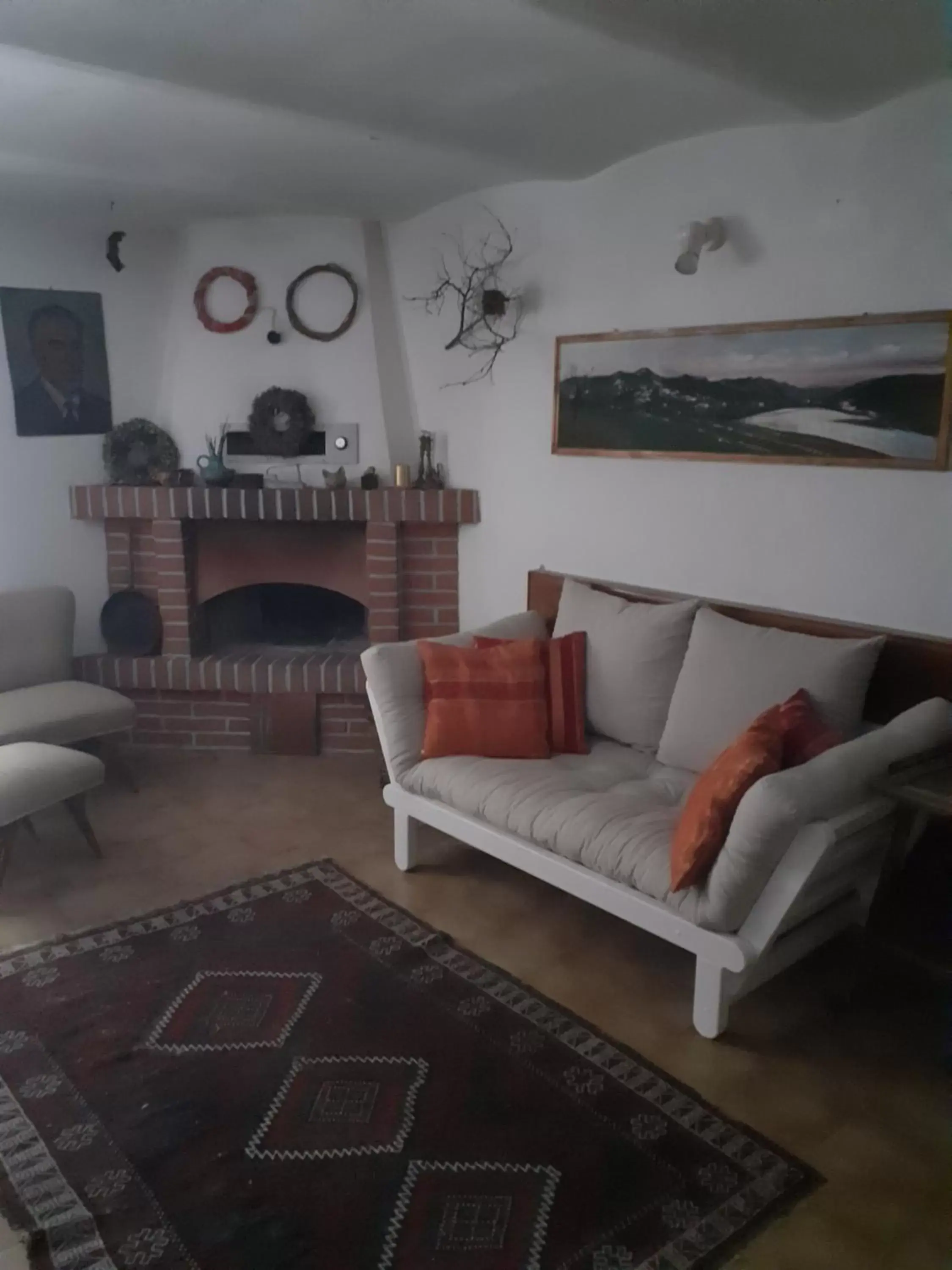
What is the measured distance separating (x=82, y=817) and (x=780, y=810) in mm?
2236

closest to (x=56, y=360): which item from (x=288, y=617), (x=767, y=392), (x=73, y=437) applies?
(x=73, y=437)

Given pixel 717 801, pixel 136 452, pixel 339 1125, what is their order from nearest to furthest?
pixel 339 1125, pixel 717 801, pixel 136 452

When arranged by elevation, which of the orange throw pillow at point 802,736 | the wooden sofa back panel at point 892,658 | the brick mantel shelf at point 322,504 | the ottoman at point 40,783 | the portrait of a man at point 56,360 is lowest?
the ottoman at point 40,783

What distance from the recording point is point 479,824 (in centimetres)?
283

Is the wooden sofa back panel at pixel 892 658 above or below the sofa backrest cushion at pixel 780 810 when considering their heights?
above

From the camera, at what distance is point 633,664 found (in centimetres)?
307

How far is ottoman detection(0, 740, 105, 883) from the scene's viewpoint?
112 inches

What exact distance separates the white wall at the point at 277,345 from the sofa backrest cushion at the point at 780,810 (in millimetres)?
2513

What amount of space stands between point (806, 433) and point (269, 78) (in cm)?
177

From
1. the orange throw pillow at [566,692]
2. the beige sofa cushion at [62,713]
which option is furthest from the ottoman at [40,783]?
the orange throw pillow at [566,692]

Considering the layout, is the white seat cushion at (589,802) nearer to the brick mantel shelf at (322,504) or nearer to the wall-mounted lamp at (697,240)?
the brick mantel shelf at (322,504)

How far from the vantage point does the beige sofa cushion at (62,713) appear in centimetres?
343

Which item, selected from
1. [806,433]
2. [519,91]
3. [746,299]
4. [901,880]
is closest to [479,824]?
[901,880]

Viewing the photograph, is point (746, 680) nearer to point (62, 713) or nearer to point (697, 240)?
point (697, 240)
